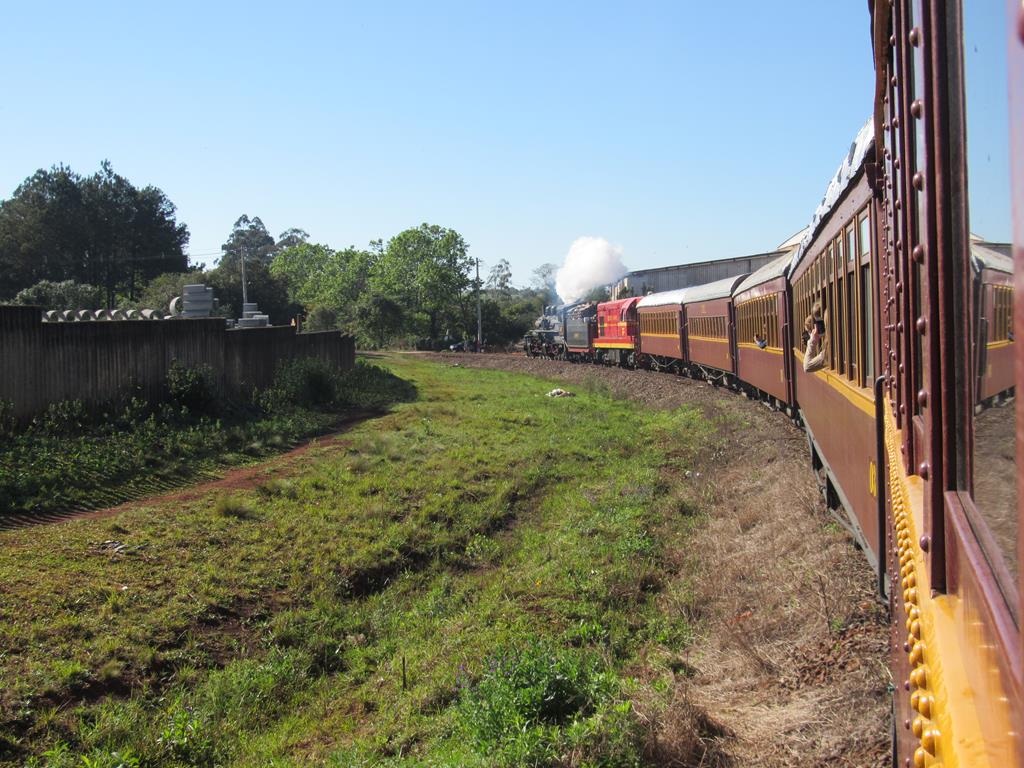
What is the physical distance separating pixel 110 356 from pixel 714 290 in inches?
575

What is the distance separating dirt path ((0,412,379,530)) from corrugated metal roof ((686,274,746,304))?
9.79 meters

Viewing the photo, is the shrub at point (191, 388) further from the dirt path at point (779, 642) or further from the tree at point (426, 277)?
the tree at point (426, 277)

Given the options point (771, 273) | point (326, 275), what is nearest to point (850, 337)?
point (771, 273)

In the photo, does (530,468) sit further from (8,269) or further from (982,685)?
(8,269)

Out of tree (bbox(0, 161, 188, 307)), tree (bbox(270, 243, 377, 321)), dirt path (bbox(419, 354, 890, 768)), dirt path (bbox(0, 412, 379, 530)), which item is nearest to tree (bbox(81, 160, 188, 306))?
tree (bbox(0, 161, 188, 307))

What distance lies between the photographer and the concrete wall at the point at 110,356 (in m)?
12.8

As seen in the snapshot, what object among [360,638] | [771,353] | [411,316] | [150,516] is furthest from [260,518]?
[411,316]

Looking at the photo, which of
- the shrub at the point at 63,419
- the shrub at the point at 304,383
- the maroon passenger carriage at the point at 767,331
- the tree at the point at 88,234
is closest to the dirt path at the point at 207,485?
the shrub at the point at 63,419

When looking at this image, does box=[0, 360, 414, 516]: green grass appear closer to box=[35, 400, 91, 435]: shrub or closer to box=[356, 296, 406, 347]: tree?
box=[35, 400, 91, 435]: shrub

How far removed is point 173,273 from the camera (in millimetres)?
59219

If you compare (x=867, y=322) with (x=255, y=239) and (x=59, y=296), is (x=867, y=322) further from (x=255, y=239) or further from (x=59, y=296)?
(x=255, y=239)

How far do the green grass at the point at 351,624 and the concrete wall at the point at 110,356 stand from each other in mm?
3373

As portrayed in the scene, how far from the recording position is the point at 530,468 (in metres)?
15.4

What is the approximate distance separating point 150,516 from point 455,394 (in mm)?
17182
